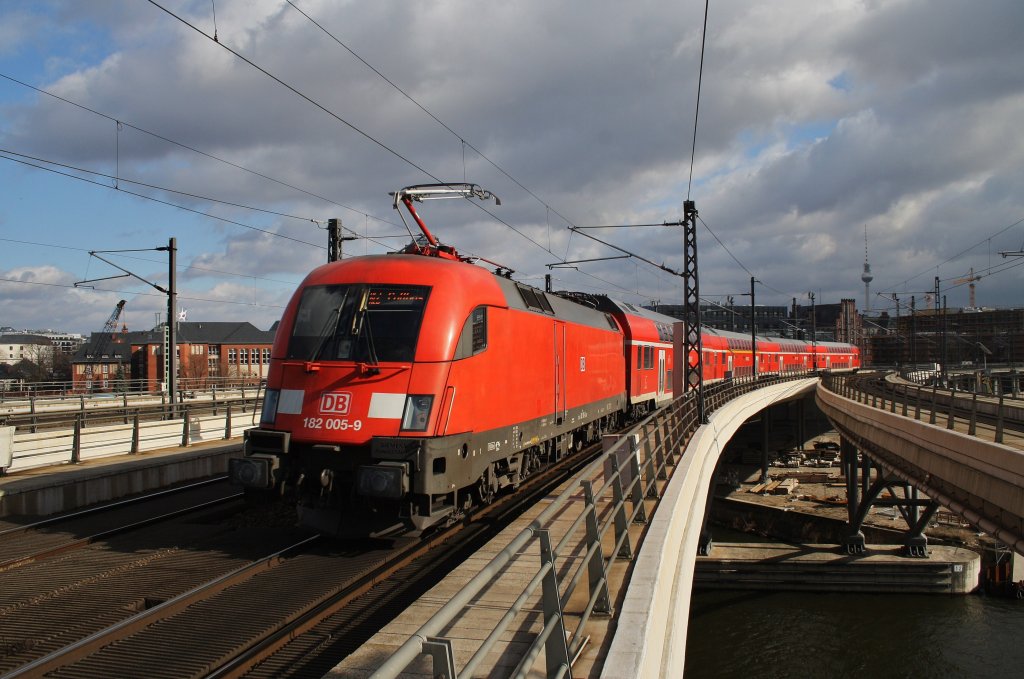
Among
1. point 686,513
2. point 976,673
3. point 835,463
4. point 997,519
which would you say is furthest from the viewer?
point 835,463

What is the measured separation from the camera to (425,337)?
9133mm

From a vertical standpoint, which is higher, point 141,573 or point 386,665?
point 386,665

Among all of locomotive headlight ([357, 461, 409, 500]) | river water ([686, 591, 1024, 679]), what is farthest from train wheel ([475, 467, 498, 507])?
river water ([686, 591, 1024, 679])

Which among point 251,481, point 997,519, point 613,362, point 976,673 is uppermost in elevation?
point 613,362

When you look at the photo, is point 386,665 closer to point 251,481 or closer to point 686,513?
point 251,481

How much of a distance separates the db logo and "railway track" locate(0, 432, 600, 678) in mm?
1735

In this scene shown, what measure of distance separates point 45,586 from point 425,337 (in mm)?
4980

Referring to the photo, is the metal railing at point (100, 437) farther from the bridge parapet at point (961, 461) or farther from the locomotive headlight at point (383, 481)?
the bridge parapet at point (961, 461)

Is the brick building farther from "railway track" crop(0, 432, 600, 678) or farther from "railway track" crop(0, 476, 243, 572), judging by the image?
"railway track" crop(0, 432, 600, 678)

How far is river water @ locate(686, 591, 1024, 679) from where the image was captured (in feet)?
75.9

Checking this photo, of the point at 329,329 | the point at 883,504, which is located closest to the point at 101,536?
the point at 329,329

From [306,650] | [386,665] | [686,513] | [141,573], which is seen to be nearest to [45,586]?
[141,573]

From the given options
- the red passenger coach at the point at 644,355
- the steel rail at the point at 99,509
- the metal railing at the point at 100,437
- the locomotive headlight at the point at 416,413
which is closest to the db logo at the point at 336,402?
the locomotive headlight at the point at 416,413

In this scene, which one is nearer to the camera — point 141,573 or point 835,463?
point 141,573
